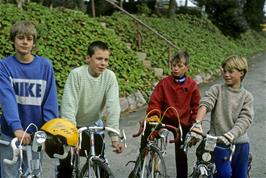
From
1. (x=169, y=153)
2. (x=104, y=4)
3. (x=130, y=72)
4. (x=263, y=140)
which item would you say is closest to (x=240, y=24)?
(x=104, y=4)

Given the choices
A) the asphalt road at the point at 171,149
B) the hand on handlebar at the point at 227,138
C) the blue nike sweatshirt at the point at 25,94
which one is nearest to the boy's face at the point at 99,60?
the blue nike sweatshirt at the point at 25,94

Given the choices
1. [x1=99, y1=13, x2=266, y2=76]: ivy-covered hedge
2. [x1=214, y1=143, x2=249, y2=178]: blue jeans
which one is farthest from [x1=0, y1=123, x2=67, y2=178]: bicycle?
[x1=99, y1=13, x2=266, y2=76]: ivy-covered hedge

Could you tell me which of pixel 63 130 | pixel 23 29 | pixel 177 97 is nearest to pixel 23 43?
pixel 23 29

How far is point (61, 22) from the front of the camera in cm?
1048

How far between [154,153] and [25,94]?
4.49ft

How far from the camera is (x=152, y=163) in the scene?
4164mm

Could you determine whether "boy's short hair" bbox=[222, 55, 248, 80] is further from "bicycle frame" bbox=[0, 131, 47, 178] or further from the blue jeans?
"bicycle frame" bbox=[0, 131, 47, 178]

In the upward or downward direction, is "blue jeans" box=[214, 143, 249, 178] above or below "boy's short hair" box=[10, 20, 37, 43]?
below

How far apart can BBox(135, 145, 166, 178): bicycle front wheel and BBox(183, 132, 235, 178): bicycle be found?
15.9 inches

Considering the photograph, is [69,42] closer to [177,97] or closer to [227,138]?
[177,97]

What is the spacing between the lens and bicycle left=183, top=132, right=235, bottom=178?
3.56m

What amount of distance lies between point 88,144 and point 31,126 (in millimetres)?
892

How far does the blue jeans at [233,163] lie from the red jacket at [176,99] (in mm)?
772

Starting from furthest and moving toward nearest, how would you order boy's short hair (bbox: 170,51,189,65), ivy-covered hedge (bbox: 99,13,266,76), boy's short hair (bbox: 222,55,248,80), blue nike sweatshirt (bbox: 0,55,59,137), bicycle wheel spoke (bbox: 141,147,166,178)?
ivy-covered hedge (bbox: 99,13,266,76) → boy's short hair (bbox: 170,51,189,65) → bicycle wheel spoke (bbox: 141,147,166,178) → boy's short hair (bbox: 222,55,248,80) → blue nike sweatshirt (bbox: 0,55,59,137)
